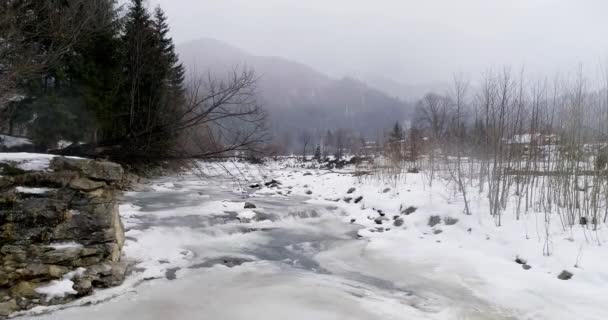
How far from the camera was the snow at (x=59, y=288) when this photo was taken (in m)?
4.65

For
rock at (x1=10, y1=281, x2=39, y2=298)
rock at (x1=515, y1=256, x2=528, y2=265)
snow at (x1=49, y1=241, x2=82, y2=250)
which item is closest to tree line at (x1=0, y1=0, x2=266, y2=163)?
Result: snow at (x1=49, y1=241, x2=82, y2=250)

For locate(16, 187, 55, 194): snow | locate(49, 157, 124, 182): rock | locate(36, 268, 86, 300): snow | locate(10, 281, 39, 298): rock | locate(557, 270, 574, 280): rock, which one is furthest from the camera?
locate(557, 270, 574, 280): rock

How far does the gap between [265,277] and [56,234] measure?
10.4ft

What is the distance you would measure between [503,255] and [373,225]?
12.9 feet

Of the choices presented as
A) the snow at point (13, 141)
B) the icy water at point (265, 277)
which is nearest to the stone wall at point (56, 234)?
the icy water at point (265, 277)

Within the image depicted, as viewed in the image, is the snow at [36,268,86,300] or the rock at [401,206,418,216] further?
the rock at [401,206,418,216]

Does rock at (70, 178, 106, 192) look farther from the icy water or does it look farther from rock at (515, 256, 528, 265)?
rock at (515, 256, 528, 265)

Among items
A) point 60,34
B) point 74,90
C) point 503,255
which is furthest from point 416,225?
point 74,90

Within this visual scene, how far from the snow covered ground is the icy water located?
3 cm

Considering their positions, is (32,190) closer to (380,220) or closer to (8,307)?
(8,307)

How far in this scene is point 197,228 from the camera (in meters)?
9.49

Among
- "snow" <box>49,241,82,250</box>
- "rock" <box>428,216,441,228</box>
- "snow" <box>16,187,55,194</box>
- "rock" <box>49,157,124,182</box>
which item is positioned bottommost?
"rock" <box>428,216,441,228</box>

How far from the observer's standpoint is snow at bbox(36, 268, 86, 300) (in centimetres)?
465

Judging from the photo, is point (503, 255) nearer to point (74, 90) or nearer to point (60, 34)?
point (60, 34)
